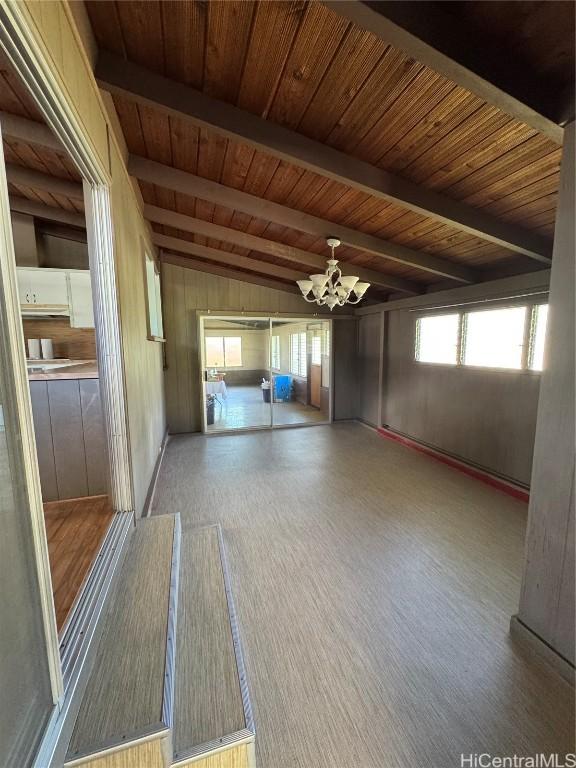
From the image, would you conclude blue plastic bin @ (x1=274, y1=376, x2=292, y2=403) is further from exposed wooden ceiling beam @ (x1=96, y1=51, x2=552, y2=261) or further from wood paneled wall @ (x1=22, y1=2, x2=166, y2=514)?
exposed wooden ceiling beam @ (x1=96, y1=51, x2=552, y2=261)

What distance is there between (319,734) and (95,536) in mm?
1402

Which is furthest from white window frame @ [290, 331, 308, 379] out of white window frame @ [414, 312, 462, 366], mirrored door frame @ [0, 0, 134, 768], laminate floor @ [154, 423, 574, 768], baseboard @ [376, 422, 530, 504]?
mirrored door frame @ [0, 0, 134, 768]

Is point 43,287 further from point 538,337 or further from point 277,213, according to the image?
point 538,337

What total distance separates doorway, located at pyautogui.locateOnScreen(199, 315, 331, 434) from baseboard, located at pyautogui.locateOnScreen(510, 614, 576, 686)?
4.29 meters

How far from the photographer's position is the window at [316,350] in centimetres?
644

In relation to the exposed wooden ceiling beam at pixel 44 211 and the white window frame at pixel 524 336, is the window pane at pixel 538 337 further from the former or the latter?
the exposed wooden ceiling beam at pixel 44 211

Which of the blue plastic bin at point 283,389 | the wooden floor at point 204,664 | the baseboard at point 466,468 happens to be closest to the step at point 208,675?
the wooden floor at point 204,664

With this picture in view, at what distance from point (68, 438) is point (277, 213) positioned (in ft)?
8.04

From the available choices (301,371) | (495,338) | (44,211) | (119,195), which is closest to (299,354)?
(301,371)

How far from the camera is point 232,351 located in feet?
28.7

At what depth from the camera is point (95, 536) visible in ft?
5.80

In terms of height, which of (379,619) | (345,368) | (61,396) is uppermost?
(61,396)

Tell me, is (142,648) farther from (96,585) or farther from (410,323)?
(410,323)

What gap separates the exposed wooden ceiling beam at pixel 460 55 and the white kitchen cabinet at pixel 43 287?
12.1 feet
